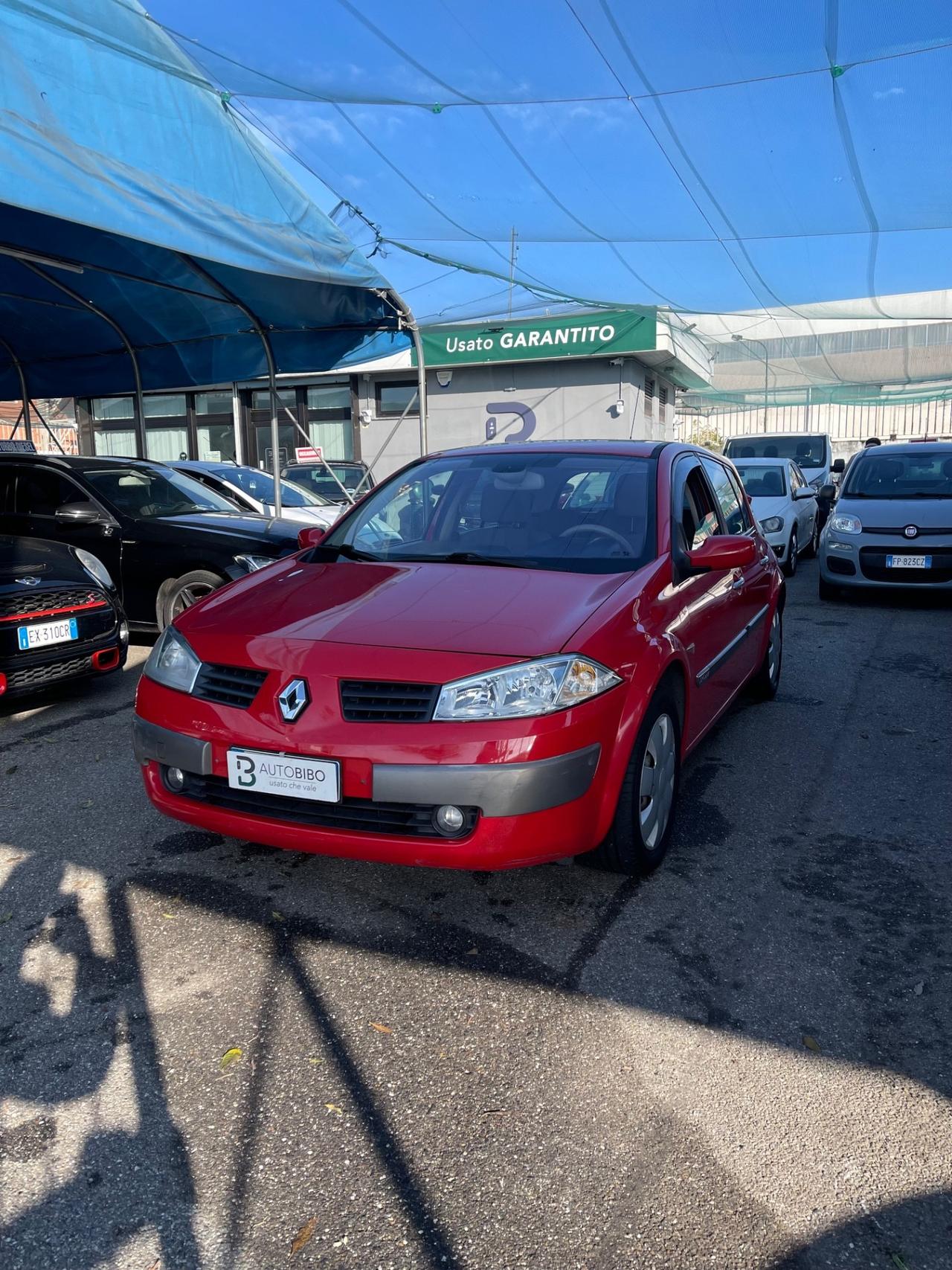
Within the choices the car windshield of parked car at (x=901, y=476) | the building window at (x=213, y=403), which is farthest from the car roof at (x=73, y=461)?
the building window at (x=213, y=403)

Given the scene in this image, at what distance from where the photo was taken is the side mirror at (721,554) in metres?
3.77

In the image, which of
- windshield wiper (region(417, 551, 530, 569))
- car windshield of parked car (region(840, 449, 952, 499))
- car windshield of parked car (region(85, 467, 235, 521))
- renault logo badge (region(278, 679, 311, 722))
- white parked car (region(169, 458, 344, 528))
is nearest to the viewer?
renault logo badge (region(278, 679, 311, 722))

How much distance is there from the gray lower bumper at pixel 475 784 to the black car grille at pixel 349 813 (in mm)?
54

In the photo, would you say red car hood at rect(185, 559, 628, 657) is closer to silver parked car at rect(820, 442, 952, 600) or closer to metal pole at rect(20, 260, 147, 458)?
metal pole at rect(20, 260, 147, 458)

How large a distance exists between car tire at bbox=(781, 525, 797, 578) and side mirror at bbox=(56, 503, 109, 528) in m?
7.90

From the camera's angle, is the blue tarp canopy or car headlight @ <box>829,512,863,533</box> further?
car headlight @ <box>829,512,863,533</box>

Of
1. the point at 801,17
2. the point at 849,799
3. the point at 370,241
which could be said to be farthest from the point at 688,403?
the point at 849,799

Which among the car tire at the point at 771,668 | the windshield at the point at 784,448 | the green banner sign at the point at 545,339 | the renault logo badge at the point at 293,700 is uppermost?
the green banner sign at the point at 545,339

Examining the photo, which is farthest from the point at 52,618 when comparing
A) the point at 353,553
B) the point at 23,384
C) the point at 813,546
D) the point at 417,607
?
the point at 813,546

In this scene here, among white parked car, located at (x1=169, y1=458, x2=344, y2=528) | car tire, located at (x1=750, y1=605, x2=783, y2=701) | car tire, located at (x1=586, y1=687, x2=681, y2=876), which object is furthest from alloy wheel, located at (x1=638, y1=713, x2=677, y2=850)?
white parked car, located at (x1=169, y1=458, x2=344, y2=528)

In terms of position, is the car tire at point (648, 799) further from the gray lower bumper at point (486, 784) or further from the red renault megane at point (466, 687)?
the gray lower bumper at point (486, 784)

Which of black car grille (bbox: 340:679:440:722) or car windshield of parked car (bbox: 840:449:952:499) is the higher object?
car windshield of parked car (bbox: 840:449:952:499)

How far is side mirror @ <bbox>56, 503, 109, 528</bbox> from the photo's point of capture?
675 cm

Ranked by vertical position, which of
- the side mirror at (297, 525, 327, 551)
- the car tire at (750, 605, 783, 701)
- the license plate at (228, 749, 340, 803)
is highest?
the side mirror at (297, 525, 327, 551)
